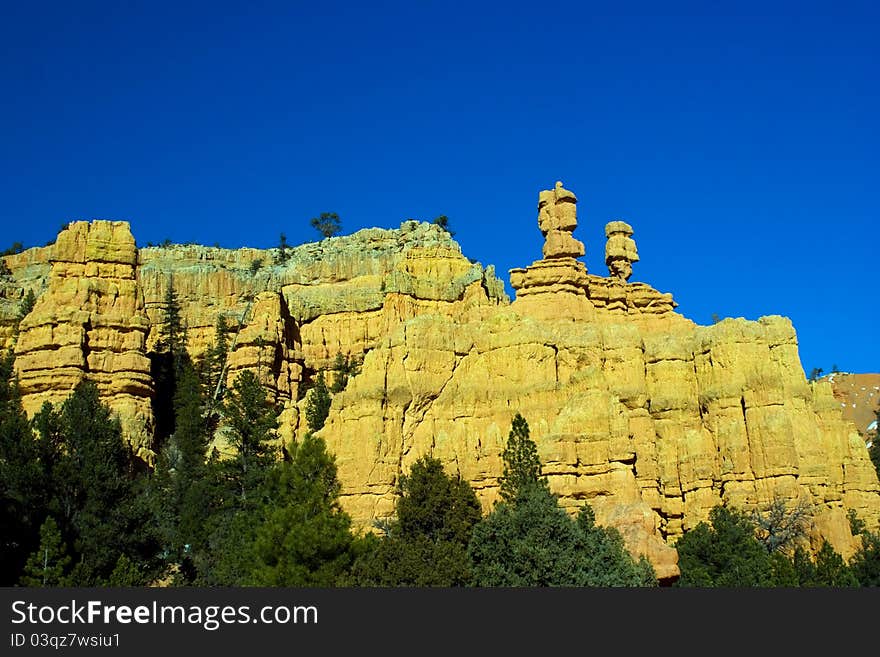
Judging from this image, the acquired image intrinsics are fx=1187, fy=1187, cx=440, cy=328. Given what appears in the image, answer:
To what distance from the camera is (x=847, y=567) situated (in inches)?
2162

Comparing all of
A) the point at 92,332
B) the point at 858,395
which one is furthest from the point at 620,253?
the point at 858,395

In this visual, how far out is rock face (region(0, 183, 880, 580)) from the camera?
5756cm

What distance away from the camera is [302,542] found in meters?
43.1

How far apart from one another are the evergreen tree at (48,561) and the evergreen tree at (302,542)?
22.3 ft

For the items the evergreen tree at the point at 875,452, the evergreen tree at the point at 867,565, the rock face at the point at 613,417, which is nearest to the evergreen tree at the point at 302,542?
the rock face at the point at 613,417

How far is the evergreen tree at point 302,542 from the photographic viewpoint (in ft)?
139

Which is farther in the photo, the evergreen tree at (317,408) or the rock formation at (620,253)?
the rock formation at (620,253)

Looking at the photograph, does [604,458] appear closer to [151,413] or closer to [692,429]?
[692,429]

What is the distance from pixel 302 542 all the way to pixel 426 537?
257 inches

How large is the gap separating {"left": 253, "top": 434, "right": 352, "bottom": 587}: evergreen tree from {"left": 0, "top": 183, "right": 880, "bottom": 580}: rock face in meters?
10.3

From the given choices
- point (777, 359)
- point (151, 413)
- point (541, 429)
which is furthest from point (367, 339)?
point (777, 359)

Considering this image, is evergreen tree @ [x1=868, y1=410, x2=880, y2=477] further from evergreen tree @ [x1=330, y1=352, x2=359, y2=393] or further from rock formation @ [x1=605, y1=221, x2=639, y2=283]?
evergreen tree @ [x1=330, y1=352, x2=359, y2=393]

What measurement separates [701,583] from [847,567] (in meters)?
8.81

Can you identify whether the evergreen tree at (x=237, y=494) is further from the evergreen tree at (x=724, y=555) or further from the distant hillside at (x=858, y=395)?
the distant hillside at (x=858, y=395)
